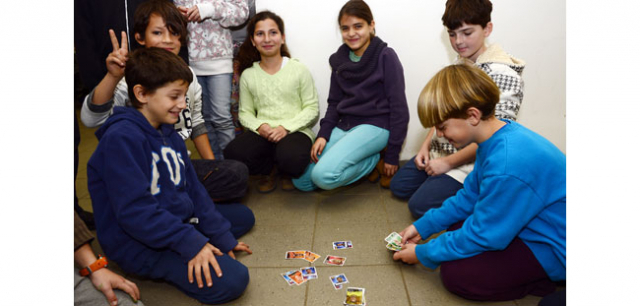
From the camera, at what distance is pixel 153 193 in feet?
6.13

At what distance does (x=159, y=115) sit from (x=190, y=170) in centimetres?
32

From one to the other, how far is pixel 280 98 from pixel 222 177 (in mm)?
822

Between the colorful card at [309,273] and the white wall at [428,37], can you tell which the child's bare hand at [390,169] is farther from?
the colorful card at [309,273]

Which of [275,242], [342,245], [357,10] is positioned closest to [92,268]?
[275,242]

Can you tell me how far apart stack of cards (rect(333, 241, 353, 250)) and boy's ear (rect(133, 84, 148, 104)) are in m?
1.18

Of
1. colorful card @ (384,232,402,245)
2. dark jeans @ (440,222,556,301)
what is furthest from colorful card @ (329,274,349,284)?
dark jeans @ (440,222,556,301)

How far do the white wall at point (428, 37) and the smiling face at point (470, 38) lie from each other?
2.90 feet

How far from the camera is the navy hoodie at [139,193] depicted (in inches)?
68.5

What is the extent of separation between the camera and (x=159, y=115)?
1.95 m

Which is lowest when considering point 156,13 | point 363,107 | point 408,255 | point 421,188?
point 408,255


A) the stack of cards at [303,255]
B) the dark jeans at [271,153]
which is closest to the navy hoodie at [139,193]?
the stack of cards at [303,255]

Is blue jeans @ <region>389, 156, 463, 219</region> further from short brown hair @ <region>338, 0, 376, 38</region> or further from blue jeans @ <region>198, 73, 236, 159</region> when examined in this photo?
blue jeans @ <region>198, 73, 236, 159</region>

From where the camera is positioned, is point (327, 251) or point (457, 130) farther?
point (327, 251)

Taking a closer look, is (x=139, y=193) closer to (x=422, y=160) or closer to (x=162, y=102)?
(x=162, y=102)
